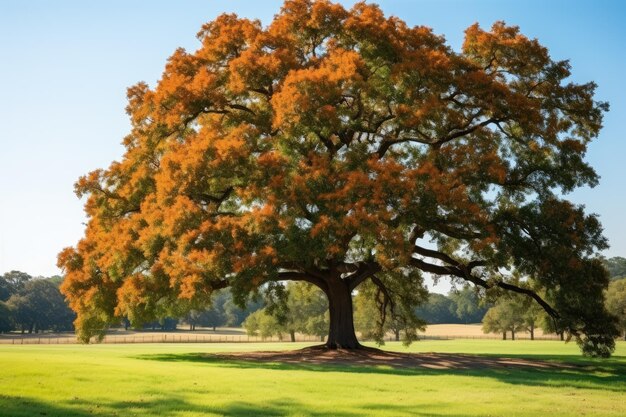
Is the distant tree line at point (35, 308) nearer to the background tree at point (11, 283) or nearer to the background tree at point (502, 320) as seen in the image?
the background tree at point (11, 283)

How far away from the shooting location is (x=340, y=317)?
115 feet

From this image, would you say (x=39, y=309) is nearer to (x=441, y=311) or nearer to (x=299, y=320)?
(x=299, y=320)

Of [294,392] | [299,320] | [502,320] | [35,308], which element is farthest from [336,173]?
[35,308]

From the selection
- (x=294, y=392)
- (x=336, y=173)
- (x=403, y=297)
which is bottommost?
(x=294, y=392)

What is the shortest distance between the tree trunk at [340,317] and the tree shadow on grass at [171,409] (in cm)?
1902

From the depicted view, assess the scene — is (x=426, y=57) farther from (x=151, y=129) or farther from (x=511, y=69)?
(x=151, y=129)

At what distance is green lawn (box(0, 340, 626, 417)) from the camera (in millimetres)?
14329

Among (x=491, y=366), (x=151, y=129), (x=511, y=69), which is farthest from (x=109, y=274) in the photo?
(x=511, y=69)

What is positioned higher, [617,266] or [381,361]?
[617,266]

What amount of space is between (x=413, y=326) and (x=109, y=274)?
66.5 feet

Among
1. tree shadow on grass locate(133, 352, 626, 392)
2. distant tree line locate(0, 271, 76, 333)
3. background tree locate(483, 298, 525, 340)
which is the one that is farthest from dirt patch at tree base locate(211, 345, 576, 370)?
distant tree line locate(0, 271, 76, 333)

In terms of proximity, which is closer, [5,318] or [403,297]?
[403,297]

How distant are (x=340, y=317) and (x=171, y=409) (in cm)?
2156

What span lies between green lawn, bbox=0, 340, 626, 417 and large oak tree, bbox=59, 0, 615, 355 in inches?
231
